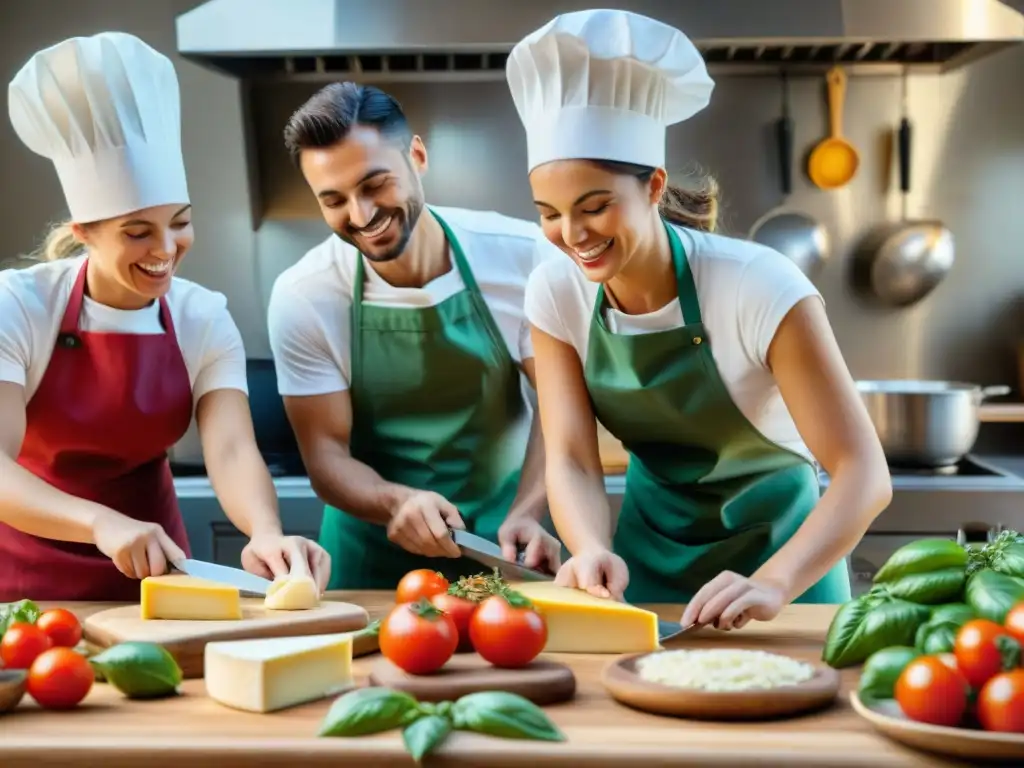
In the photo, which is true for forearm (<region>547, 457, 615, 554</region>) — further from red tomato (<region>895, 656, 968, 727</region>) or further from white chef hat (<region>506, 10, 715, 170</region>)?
red tomato (<region>895, 656, 968, 727</region>)

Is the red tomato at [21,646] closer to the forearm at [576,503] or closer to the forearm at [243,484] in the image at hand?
the forearm at [243,484]

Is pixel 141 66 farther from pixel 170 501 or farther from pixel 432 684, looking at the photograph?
pixel 432 684

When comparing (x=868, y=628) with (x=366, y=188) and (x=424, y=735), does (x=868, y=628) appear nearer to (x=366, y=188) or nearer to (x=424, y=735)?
(x=424, y=735)

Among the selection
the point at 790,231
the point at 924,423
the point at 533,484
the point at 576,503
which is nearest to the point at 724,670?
the point at 576,503

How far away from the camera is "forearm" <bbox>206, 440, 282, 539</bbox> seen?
1.91m

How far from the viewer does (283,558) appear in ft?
5.79

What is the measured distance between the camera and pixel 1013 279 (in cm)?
363

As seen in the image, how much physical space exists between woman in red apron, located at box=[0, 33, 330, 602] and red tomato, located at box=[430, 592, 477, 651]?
37cm

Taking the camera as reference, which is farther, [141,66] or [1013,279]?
[1013,279]

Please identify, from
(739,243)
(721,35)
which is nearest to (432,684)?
(739,243)

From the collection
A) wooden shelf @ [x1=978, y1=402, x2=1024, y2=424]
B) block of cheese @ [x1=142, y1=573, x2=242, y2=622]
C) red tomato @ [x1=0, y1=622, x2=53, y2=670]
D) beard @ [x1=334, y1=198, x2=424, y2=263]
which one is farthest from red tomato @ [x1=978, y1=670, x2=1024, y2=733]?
wooden shelf @ [x1=978, y1=402, x2=1024, y2=424]

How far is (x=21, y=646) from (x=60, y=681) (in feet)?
0.42

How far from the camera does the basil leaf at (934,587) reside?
1362 millimetres

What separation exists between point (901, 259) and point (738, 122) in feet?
1.97
